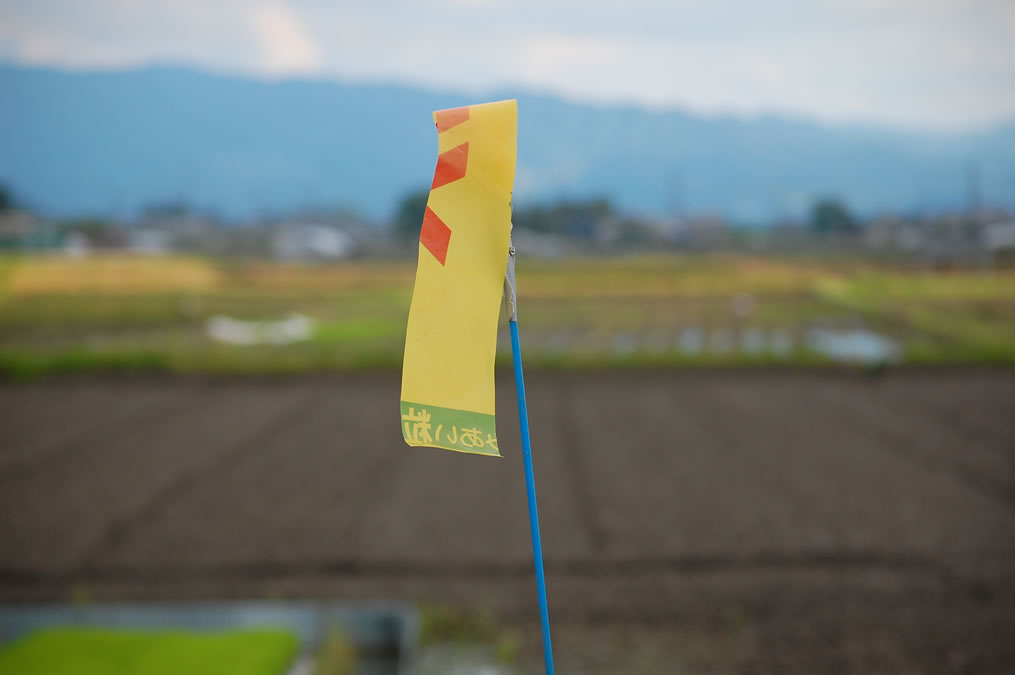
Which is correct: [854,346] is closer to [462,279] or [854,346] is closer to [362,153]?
[462,279]

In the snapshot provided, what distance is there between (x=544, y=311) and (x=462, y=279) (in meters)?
11.1

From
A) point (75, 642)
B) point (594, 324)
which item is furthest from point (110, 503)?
point (594, 324)

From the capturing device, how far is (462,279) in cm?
123

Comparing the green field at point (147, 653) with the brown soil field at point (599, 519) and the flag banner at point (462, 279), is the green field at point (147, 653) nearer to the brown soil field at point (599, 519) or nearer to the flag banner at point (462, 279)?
the brown soil field at point (599, 519)

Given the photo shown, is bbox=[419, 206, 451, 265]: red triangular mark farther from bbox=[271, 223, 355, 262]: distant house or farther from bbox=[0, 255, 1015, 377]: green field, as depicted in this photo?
bbox=[271, 223, 355, 262]: distant house

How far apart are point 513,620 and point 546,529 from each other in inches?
45.1

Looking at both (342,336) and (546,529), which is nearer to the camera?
(546,529)

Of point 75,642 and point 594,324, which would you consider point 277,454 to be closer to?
point 75,642

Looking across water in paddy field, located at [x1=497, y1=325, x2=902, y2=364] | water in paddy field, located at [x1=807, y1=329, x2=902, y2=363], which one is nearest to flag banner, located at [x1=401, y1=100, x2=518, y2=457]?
water in paddy field, located at [x1=497, y1=325, x2=902, y2=364]

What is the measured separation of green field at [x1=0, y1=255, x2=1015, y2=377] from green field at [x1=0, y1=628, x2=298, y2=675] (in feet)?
20.4

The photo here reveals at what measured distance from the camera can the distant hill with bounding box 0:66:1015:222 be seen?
17.3 meters

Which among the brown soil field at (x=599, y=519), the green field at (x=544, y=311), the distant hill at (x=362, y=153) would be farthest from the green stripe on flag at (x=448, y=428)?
the distant hill at (x=362, y=153)

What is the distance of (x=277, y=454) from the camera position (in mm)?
6426

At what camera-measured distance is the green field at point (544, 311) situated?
31.4 ft
